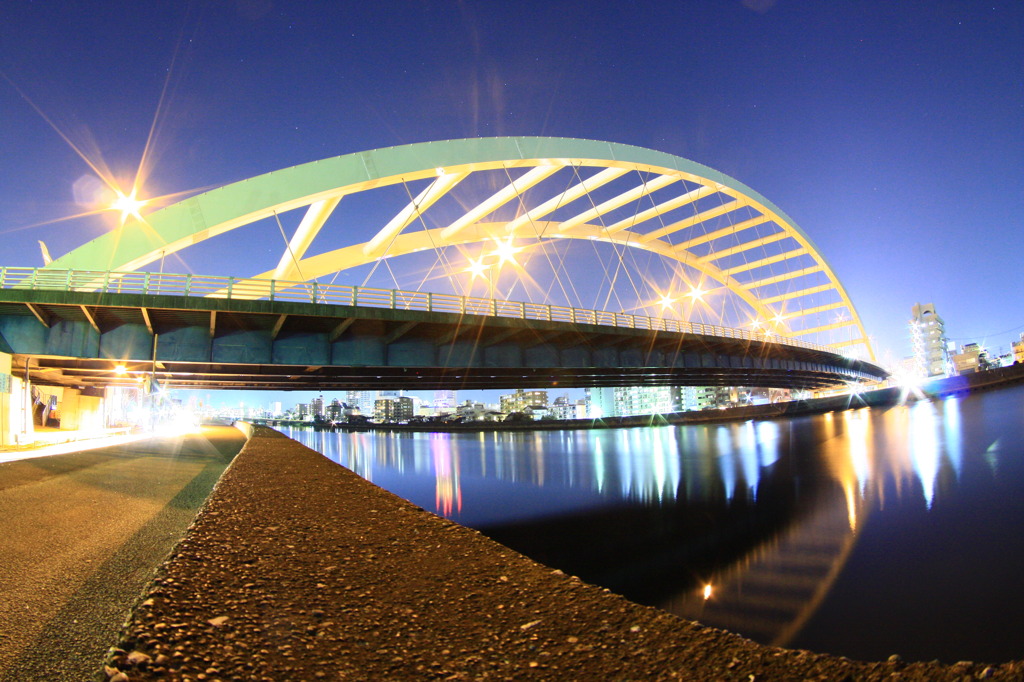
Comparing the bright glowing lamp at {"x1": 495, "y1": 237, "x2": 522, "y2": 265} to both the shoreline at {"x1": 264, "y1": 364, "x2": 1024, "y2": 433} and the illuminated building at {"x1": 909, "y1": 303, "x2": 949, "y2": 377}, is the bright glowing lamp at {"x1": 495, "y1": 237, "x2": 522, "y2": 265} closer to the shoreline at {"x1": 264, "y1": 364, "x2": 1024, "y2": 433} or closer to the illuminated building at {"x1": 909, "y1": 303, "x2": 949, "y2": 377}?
the shoreline at {"x1": 264, "y1": 364, "x2": 1024, "y2": 433}

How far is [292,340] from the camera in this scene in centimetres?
1978

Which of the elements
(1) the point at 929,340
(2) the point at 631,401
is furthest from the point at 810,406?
(1) the point at 929,340

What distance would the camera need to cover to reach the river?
6629 millimetres

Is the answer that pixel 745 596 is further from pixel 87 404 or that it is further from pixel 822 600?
pixel 87 404

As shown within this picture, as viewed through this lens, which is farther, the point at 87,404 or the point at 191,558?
the point at 87,404

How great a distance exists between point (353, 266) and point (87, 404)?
96.7ft

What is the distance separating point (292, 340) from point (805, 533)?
1848 cm

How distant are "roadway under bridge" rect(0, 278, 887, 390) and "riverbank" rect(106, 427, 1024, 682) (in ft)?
52.1

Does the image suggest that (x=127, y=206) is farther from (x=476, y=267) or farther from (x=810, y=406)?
(x=810, y=406)

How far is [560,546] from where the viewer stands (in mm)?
11039

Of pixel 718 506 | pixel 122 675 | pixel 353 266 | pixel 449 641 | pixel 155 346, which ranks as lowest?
pixel 718 506

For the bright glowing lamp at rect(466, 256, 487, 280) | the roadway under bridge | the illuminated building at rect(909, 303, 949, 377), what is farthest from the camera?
the illuminated building at rect(909, 303, 949, 377)

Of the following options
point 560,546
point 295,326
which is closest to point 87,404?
point 295,326

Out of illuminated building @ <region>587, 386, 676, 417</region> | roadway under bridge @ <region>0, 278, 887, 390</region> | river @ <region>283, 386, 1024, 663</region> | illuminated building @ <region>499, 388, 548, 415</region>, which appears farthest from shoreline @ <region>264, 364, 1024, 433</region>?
illuminated building @ <region>499, 388, 548, 415</region>
